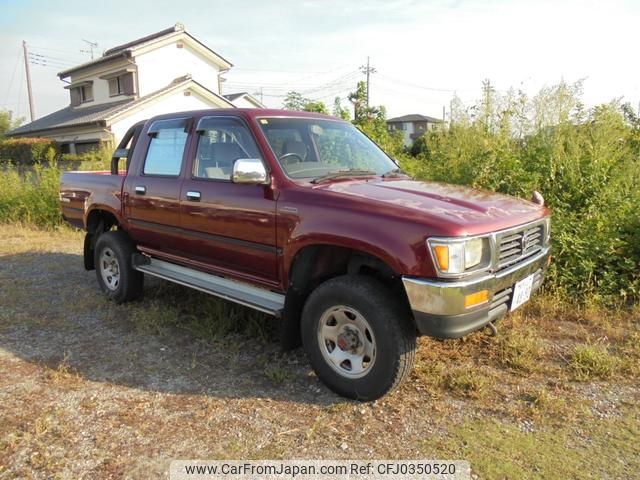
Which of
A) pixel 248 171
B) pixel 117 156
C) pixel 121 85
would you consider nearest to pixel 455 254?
A: pixel 248 171

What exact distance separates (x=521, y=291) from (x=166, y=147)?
3388 millimetres

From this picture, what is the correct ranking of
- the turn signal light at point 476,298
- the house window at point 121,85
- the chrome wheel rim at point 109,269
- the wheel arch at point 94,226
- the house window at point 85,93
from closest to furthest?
the turn signal light at point 476,298 < the chrome wheel rim at point 109,269 < the wheel arch at point 94,226 < the house window at point 121,85 < the house window at point 85,93

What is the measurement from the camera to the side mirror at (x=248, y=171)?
3375 mm

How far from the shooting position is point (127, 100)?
80.7ft

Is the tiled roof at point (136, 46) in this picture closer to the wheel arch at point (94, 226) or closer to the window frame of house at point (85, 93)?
the window frame of house at point (85, 93)

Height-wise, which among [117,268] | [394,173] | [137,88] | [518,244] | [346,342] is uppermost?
[137,88]

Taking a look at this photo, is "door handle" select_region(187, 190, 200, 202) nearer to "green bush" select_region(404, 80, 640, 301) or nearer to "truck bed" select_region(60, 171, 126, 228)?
"truck bed" select_region(60, 171, 126, 228)

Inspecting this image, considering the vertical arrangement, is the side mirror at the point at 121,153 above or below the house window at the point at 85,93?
below

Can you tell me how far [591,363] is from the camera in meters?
3.63

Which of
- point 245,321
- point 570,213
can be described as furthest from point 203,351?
point 570,213

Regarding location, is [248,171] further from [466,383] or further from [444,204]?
[466,383]

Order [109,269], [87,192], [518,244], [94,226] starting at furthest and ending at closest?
[94,226]
[87,192]
[109,269]
[518,244]

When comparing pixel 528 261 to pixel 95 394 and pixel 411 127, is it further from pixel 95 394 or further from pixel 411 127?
pixel 411 127

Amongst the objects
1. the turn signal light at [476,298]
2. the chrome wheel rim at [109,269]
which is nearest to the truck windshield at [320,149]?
the turn signal light at [476,298]
